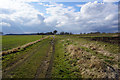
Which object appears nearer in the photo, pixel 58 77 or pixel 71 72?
pixel 58 77

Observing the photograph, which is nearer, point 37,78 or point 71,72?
point 37,78

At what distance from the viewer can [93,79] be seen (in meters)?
5.30

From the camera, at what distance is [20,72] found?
644 cm

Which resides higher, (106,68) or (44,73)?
(106,68)

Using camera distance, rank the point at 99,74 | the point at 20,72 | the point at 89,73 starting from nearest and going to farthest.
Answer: the point at 99,74 < the point at 89,73 < the point at 20,72

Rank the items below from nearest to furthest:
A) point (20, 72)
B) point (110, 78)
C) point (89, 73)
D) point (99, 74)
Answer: point (110, 78)
point (99, 74)
point (89, 73)
point (20, 72)

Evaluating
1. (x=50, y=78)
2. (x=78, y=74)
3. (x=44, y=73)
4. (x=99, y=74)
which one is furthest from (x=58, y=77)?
(x=99, y=74)

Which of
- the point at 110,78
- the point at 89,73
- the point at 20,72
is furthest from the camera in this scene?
the point at 20,72

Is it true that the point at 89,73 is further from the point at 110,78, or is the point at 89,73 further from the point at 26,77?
the point at 26,77

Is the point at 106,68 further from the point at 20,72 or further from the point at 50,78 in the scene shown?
the point at 20,72

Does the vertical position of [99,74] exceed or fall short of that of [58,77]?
it exceeds it

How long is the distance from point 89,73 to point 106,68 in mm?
1499

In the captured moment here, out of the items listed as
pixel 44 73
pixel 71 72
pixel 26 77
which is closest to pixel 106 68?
pixel 71 72

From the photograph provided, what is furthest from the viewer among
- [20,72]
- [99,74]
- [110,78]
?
[20,72]
